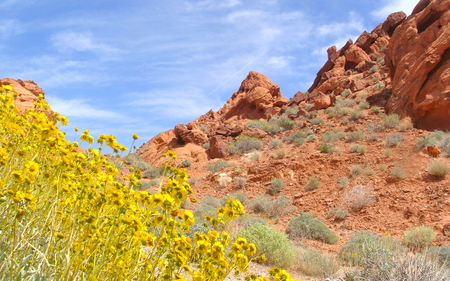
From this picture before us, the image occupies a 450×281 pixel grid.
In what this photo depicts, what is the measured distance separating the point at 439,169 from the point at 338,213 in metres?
3.31

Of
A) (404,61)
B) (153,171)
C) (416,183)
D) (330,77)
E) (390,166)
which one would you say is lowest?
→ (416,183)

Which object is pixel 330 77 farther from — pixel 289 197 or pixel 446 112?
pixel 289 197

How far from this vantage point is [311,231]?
30.0ft

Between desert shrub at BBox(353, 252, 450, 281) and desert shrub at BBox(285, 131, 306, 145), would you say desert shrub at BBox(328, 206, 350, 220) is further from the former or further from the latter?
→ desert shrub at BBox(285, 131, 306, 145)

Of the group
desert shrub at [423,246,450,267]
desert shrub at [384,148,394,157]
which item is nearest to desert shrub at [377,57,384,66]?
desert shrub at [384,148,394,157]

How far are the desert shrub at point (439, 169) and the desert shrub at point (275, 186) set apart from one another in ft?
16.1

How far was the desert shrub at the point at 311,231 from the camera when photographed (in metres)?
8.80

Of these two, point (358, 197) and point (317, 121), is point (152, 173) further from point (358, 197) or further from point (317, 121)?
A: point (358, 197)

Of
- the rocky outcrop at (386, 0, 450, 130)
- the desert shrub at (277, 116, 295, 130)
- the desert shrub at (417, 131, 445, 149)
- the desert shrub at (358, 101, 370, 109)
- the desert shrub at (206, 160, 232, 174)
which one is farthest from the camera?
the desert shrub at (277, 116, 295, 130)

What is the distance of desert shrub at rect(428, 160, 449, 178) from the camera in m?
10.5

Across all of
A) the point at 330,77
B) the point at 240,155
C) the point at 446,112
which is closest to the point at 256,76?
the point at 330,77

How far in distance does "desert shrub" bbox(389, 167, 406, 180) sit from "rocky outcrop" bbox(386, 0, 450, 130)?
5.00m

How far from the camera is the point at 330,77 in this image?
99.8 ft

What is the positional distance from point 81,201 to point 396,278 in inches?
155
